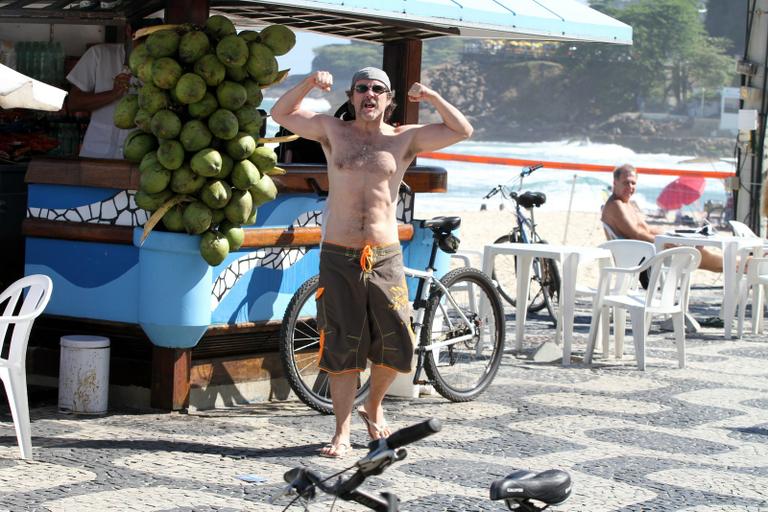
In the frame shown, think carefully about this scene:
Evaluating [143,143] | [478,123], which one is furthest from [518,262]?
[478,123]

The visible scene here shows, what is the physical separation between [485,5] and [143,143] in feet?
7.87

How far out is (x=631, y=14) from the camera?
422 ft

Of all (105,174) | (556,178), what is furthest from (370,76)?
(556,178)

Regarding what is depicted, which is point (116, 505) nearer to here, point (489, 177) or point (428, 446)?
point (428, 446)

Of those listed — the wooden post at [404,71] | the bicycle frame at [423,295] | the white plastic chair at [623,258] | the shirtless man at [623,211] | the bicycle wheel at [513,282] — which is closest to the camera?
the bicycle frame at [423,295]

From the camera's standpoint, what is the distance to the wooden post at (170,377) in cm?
735

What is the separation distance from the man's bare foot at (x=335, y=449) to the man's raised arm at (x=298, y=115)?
58.7 inches

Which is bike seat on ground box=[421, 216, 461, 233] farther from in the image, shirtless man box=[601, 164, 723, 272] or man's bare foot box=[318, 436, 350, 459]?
shirtless man box=[601, 164, 723, 272]

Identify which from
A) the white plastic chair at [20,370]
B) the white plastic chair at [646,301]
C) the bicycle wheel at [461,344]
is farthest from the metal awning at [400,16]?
the white plastic chair at [20,370]

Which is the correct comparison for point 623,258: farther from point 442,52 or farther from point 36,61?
point 442,52

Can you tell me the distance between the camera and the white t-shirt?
325 inches

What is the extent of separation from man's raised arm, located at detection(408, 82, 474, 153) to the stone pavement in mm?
1519

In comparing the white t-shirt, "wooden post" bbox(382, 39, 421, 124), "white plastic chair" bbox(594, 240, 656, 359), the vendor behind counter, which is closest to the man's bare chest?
the vendor behind counter

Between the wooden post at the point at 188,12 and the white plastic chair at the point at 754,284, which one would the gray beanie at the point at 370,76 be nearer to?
the wooden post at the point at 188,12
